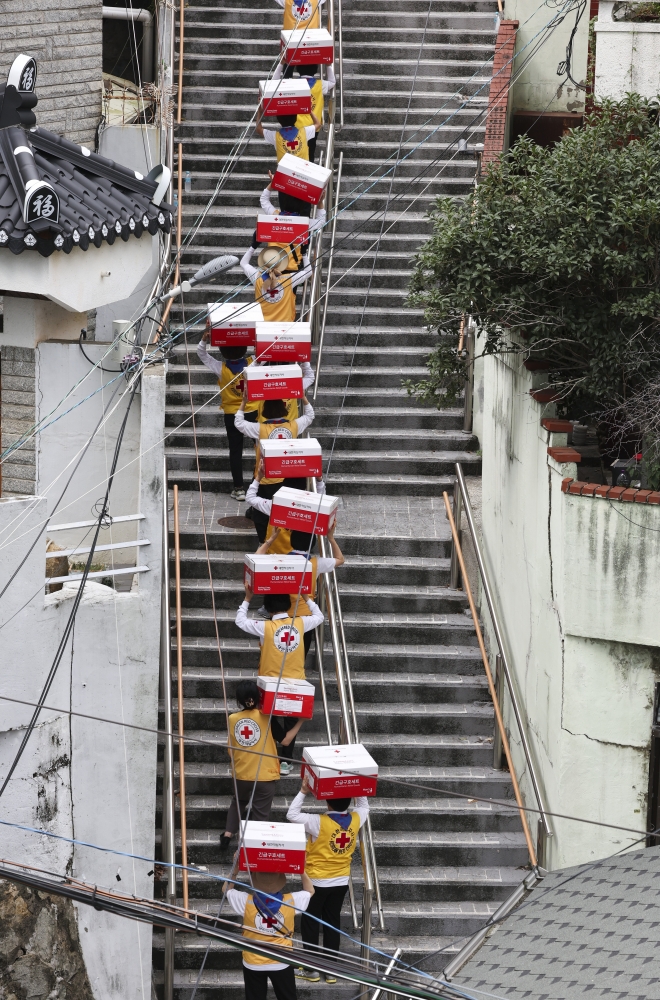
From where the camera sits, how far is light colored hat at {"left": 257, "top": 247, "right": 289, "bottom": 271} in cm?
1393

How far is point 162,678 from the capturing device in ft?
41.9

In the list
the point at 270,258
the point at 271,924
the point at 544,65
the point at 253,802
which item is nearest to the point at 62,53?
the point at 270,258

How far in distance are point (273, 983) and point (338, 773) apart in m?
1.45

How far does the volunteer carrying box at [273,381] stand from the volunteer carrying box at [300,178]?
2520 millimetres

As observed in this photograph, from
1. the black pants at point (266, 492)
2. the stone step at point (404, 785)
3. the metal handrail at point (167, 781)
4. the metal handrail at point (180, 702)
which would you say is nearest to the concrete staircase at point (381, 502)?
the stone step at point (404, 785)

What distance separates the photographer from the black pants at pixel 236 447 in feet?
46.0

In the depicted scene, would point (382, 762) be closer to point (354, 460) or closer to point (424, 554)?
point (424, 554)

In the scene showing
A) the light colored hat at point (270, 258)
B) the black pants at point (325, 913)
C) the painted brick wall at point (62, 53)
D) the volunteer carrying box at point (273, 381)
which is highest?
the painted brick wall at point (62, 53)

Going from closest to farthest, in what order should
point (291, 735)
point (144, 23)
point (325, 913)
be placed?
point (325, 913)
point (291, 735)
point (144, 23)

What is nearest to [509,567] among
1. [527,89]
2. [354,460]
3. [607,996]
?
[354,460]

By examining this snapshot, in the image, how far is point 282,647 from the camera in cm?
1145

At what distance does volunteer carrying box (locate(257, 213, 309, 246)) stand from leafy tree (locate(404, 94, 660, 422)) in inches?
87.8

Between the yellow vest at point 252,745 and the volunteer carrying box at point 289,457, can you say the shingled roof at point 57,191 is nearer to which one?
the volunteer carrying box at point 289,457

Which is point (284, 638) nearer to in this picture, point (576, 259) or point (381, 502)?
point (576, 259)
